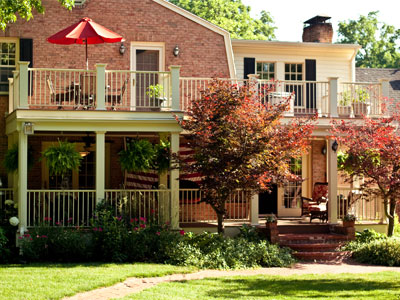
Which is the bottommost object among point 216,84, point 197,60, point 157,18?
point 216,84

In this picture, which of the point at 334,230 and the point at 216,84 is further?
the point at 334,230

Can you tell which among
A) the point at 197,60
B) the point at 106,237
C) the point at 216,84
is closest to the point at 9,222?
the point at 106,237

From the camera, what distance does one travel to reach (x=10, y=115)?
17312 millimetres

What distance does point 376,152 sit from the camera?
1639 centimetres

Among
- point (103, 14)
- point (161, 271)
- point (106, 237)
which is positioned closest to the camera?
point (161, 271)

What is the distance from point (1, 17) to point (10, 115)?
2602 mm

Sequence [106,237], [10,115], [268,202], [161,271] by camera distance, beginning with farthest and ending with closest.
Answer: [268,202]
[10,115]
[106,237]
[161,271]

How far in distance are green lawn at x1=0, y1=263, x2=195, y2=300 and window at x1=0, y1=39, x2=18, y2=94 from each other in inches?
288

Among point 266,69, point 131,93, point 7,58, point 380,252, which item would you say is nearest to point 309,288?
point 380,252

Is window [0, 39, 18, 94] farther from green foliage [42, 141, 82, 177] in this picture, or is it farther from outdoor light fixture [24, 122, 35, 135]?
green foliage [42, 141, 82, 177]

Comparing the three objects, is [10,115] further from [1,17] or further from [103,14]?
[103,14]

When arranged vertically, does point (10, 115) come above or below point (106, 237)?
above

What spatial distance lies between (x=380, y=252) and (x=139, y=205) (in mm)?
6051

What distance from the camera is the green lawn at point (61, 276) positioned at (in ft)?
35.9
